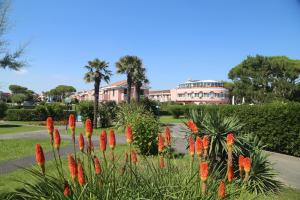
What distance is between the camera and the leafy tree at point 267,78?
69750 millimetres

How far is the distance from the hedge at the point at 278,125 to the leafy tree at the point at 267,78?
1977 inches

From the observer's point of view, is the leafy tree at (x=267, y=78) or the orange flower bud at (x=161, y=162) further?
the leafy tree at (x=267, y=78)

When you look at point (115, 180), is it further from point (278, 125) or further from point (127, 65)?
point (127, 65)

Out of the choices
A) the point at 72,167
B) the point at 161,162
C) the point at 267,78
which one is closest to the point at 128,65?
the point at 267,78

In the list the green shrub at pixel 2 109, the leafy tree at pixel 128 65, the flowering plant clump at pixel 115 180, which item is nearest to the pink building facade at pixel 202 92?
the green shrub at pixel 2 109

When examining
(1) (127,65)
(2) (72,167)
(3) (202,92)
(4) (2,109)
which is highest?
(3) (202,92)

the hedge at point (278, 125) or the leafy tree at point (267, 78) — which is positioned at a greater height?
the leafy tree at point (267, 78)

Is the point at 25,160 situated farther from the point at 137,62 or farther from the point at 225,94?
the point at 225,94

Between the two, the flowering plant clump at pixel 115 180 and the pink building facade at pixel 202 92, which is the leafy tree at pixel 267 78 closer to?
the pink building facade at pixel 202 92

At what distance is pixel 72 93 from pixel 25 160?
5141 inches

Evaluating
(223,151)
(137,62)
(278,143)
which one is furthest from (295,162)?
(137,62)

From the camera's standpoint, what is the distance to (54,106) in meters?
49.2

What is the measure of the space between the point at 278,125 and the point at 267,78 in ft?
189

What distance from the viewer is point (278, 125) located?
17797 mm
